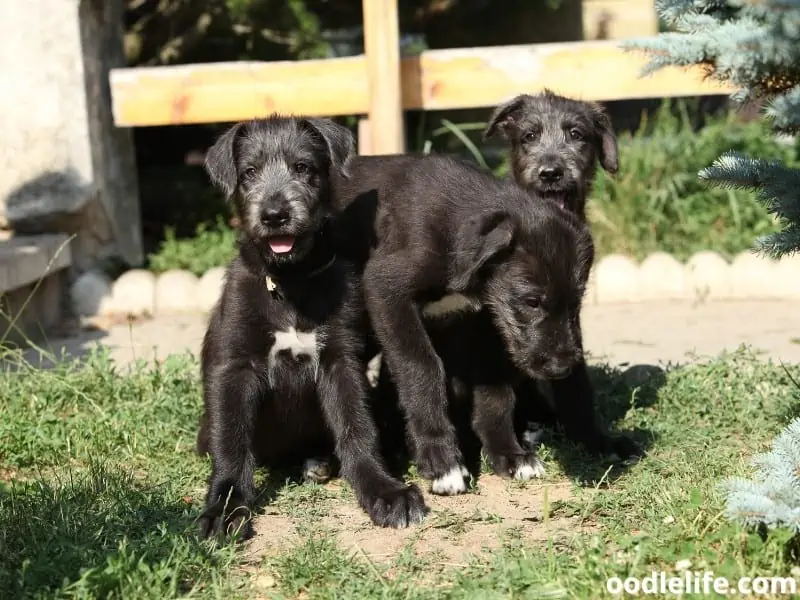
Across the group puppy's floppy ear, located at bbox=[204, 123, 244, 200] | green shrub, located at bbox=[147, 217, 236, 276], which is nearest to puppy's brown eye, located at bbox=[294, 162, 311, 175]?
puppy's floppy ear, located at bbox=[204, 123, 244, 200]

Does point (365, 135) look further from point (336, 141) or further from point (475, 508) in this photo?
point (475, 508)

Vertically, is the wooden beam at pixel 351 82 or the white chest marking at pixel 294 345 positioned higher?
the wooden beam at pixel 351 82

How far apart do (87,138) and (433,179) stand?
4.10m

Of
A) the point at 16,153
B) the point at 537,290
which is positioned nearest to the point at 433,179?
the point at 537,290

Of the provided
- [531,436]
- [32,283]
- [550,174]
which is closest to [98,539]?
[531,436]

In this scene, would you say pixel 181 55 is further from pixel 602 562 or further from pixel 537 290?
pixel 602 562

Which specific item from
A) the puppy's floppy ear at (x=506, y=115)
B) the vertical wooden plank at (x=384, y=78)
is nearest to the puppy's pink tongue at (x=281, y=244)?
the puppy's floppy ear at (x=506, y=115)

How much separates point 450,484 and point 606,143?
226cm

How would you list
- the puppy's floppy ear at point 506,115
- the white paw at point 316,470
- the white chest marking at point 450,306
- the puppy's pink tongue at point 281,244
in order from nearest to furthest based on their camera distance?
the puppy's pink tongue at point 281,244, the white chest marking at point 450,306, the white paw at point 316,470, the puppy's floppy ear at point 506,115

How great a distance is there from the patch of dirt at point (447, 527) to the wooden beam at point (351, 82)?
4239mm

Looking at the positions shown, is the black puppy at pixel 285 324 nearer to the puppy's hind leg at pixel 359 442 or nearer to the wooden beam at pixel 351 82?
the puppy's hind leg at pixel 359 442

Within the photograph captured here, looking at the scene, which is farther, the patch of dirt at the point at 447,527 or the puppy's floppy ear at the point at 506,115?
the puppy's floppy ear at the point at 506,115

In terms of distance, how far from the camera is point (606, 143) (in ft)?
18.6

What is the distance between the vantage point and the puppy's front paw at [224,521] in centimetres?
384
